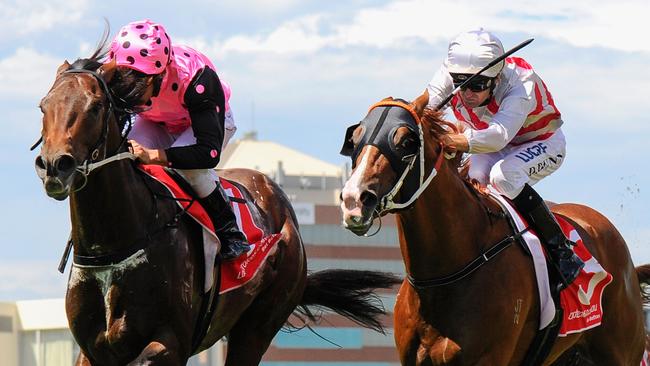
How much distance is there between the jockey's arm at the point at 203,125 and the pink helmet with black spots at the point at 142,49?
13.1 inches

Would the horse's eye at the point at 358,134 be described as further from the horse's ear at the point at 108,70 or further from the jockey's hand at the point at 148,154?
the horse's ear at the point at 108,70

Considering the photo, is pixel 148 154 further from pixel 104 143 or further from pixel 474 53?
pixel 474 53

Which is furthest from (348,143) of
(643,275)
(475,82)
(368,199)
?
(643,275)

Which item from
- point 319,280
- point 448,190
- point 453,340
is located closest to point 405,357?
point 453,340

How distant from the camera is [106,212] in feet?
29.7

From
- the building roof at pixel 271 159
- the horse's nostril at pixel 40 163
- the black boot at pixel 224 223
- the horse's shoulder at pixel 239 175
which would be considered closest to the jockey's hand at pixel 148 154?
the black boot at pixel 224 223

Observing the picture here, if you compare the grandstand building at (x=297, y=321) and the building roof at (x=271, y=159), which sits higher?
the grandstand building at (x=297, y=321)

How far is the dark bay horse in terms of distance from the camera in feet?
29.3

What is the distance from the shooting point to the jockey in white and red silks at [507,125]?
9.85 meters

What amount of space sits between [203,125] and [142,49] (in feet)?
2.13

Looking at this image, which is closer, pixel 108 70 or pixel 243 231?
pixel 108 70

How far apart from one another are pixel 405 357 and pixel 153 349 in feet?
5.28

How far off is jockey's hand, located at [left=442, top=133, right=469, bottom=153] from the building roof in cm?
10097

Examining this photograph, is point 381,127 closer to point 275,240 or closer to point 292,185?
point 275,240
